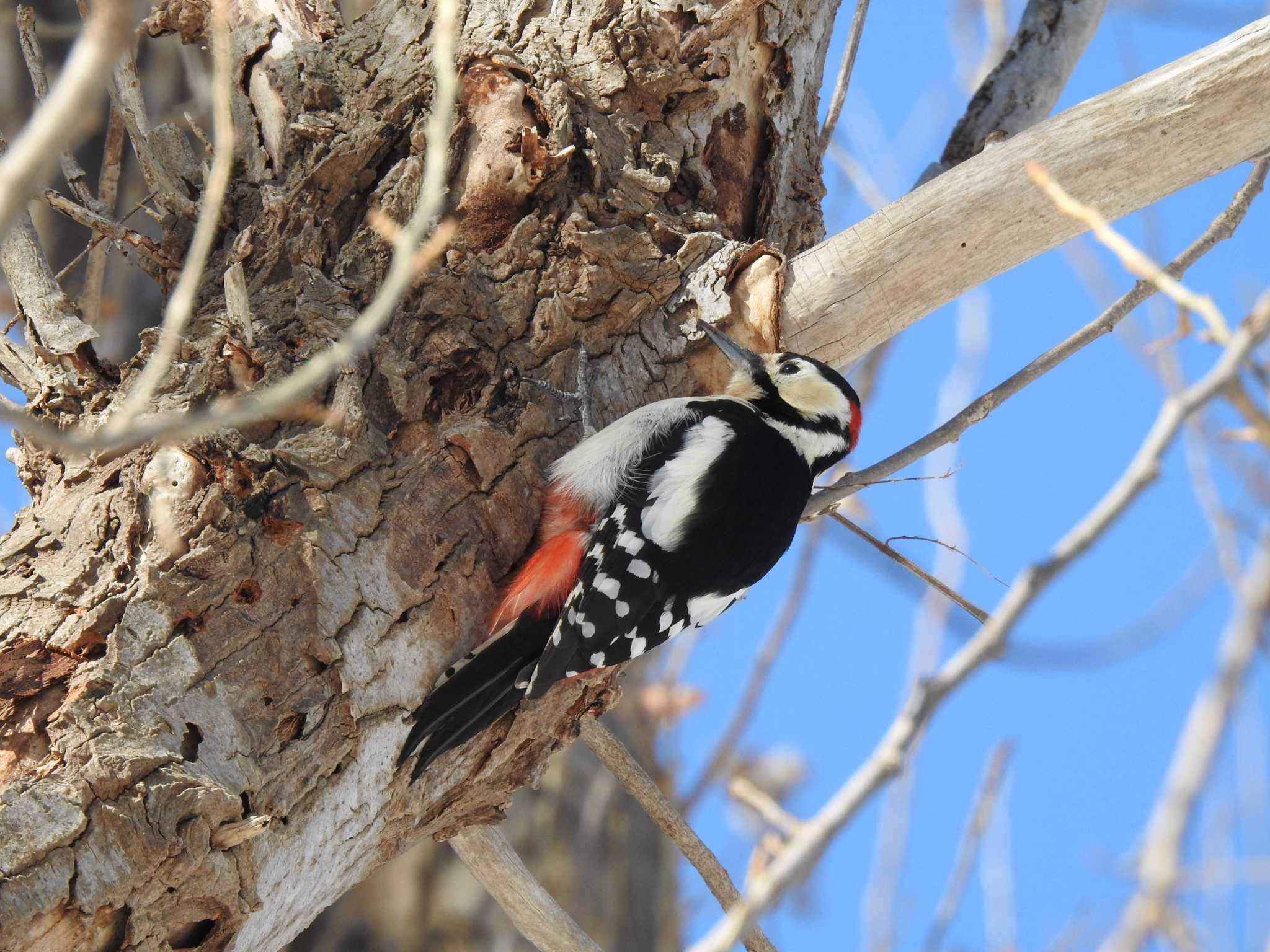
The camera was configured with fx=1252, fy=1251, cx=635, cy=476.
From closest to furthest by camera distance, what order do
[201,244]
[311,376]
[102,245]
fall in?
[311,376]
[201,244]
[102,245]

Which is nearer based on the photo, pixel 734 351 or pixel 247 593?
pixel 247 593

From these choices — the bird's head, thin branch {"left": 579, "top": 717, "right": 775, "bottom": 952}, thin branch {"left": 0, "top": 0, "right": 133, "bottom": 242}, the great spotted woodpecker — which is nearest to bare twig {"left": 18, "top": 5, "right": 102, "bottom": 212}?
the great spotted woodpecker

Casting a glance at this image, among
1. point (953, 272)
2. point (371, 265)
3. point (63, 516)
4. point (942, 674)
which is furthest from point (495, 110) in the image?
point (942, 674)

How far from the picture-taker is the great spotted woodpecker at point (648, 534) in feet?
7.59

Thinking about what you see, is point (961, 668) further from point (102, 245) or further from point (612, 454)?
point (102, 245)

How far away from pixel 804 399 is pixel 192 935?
1.89 metres

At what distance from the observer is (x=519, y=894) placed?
2410 mm

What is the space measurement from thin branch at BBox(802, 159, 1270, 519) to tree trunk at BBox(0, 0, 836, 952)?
40 cm

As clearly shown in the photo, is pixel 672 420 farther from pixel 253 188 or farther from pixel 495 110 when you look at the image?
pixel 253 188

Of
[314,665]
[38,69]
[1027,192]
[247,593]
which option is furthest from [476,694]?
[38,69]

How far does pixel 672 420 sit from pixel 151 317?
6.97ft

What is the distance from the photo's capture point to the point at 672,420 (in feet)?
8.80

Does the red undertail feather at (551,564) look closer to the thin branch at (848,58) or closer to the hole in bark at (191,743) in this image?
the hole in bark at (191,743)

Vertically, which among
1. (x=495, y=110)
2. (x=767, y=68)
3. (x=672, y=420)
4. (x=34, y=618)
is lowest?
(x=34, y=618)
